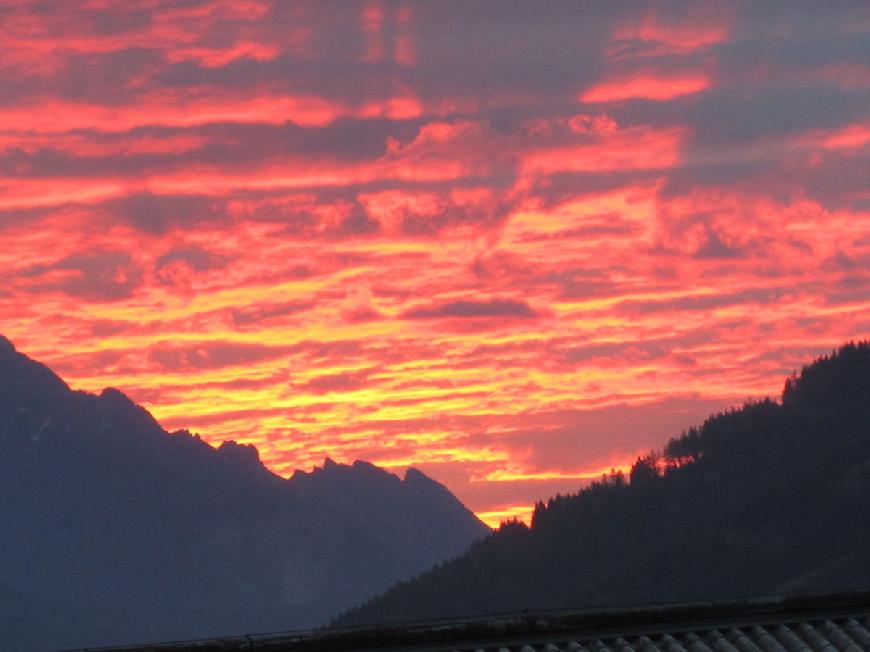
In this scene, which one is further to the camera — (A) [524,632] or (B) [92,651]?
(A) [524,632]

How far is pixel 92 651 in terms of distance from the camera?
853 inches

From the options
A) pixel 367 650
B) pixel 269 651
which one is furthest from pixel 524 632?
pixel 269 651

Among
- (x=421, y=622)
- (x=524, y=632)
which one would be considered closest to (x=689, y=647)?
(x=524, y=632)

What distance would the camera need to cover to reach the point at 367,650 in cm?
2266

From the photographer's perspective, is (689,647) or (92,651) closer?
(92,651)

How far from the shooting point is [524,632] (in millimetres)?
23078

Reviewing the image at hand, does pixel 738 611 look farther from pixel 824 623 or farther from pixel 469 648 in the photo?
pixel 469 648

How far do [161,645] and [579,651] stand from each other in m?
6.21

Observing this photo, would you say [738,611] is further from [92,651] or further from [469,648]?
[92,651]

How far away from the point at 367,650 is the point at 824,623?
7263mm

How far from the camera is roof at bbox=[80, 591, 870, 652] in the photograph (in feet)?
73.9

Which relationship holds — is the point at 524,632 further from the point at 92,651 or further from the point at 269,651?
the point at 92,651

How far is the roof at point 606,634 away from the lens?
887 inches

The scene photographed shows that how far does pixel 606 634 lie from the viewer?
23.1 meters
